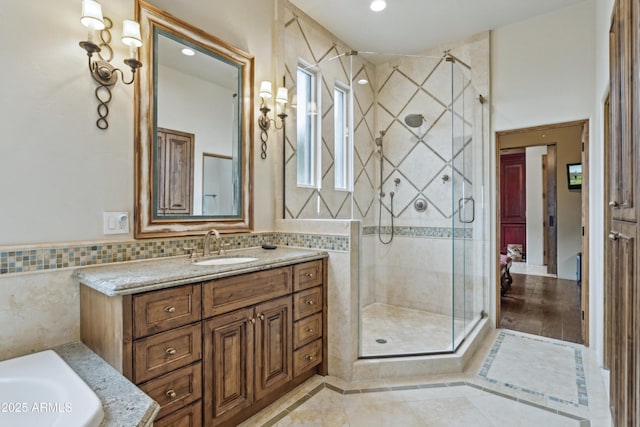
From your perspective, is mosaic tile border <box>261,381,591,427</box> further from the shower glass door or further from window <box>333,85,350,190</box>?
window <box>333,85,350,190</box>

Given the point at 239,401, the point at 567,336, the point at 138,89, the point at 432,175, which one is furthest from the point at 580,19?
the point at 239,401

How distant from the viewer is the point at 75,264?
1511 mm

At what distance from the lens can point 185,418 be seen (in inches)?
55.7

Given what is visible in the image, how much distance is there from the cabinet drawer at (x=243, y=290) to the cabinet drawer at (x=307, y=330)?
28cm

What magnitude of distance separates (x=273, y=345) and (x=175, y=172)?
4.00 ft

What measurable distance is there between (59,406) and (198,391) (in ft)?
2.14

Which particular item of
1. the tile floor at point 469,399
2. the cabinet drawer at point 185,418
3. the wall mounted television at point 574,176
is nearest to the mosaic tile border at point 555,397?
the tile floor at point 469,399

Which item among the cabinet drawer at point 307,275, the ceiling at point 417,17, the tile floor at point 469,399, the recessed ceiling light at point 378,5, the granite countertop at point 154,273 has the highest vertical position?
the ceiling at point 417,17

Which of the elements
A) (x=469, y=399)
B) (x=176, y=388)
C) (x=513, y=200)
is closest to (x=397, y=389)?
(x=469, y=399)

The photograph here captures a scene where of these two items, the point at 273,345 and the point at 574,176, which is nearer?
the point at 273,345

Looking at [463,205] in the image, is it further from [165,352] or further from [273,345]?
[165,352]

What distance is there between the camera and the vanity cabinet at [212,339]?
1.27m

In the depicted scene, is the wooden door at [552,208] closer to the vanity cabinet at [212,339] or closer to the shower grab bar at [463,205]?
the shower grab bar at [463,205]

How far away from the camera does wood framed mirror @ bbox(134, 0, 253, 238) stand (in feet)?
5.87
